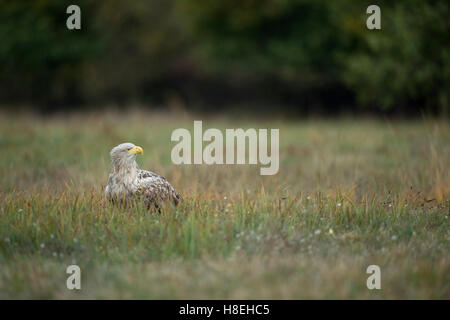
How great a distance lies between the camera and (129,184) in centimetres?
565

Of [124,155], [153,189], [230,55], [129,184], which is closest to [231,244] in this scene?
[153,189]

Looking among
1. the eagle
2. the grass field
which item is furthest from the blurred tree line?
the eagle

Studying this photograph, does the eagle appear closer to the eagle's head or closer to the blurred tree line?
the eagle's head

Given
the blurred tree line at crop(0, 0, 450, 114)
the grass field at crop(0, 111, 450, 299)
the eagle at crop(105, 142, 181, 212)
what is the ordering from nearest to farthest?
the grass field at crop(0, 111, 450, 299) < the eagle at crop(105, 142, 181, 212) < the blurred tree line at crop(0, 0, 450, 114)

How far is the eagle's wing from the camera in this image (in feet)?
18.7

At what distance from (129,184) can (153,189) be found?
332 millimetres

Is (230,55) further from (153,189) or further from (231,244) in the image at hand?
(231,244)

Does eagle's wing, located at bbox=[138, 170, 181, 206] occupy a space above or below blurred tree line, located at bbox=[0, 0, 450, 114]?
below

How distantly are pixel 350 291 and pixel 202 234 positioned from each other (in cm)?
171

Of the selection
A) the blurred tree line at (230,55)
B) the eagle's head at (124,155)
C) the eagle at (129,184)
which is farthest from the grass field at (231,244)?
the blurred tree line at (230,55)

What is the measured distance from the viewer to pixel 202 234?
4793mm

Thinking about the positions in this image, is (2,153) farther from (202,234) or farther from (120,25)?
(120,25)

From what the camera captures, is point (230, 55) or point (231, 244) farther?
point (230, 55)

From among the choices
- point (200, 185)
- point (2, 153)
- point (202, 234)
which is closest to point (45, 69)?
point (2, 153)
